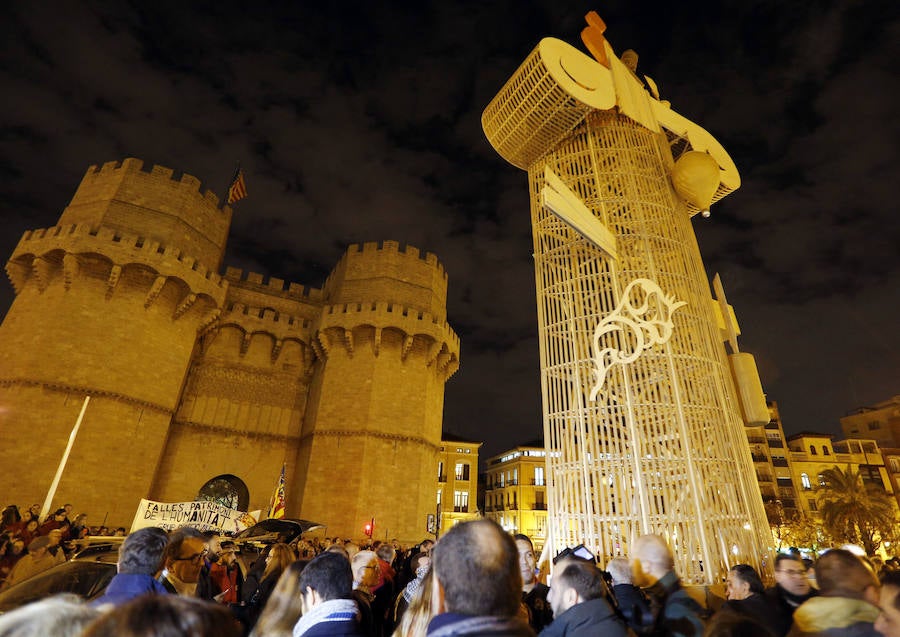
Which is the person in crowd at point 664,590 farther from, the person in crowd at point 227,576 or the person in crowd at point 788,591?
the person in crowd at point 227,576

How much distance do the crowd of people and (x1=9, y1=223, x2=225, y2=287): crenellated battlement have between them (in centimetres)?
1499

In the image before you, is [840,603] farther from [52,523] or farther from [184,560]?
[52,523]

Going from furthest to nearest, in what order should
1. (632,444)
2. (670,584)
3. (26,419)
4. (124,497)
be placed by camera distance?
(124,497), (26,419), (632,444), (670,584)

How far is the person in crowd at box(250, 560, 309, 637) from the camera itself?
116 inches

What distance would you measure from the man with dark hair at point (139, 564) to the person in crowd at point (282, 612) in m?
0.71

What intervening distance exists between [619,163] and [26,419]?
19.9 metres

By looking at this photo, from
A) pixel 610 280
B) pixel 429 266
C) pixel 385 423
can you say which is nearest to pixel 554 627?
pixel 610 280

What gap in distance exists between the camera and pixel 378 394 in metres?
19.6

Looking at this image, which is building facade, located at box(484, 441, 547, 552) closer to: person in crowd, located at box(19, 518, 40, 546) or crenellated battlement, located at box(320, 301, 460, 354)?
crenellated battlement, located at box(320, 301, 460, 354)

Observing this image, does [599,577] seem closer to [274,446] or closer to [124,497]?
[124,497]

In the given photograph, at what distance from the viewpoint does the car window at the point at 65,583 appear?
13.3ft

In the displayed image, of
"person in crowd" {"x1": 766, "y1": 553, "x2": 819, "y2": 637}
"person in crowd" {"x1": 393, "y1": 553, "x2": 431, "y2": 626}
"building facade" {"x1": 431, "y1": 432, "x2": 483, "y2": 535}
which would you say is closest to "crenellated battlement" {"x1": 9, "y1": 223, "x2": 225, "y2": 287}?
"person in crowd" {"x1": 393, "y1": 553, "x2": 431, "y2": 626}

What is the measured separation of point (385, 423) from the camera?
63.2ft

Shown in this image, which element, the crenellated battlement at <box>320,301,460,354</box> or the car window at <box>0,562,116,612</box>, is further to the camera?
the crenellated battlement at <box>320,301,460,354</box>
